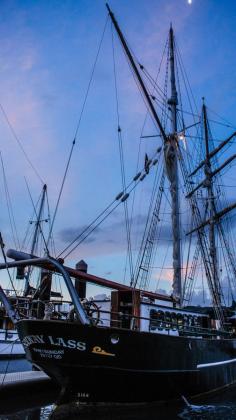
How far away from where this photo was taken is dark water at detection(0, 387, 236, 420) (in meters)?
11.4

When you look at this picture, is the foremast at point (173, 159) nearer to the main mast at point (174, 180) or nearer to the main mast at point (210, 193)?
the main mast at point (174, 180)

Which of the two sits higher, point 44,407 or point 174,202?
point 174,202

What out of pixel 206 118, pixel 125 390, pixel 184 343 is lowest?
pixel 125 390

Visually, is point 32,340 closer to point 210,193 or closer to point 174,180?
point 174,180

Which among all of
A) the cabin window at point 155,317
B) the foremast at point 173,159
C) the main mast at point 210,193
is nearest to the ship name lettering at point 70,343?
the cabin window at point 155,317

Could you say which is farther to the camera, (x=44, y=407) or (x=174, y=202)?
(x=174, y=202)

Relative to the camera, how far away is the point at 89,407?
1216 cm

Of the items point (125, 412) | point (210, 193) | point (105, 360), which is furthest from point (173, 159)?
point (210, 193)

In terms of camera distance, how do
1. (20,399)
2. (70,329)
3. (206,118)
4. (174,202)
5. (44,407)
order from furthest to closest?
(206,118) < (174,202) < (20,399) < (44,407) < (70,329)

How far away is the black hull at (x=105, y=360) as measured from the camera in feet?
38.2

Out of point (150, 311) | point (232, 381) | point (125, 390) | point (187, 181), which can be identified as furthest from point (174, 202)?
point (125, 390)

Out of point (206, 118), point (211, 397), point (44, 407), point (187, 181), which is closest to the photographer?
Answer: point (44, 407)

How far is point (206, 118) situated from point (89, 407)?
126 feet

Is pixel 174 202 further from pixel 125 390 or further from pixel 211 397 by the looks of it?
pixel 125 390
